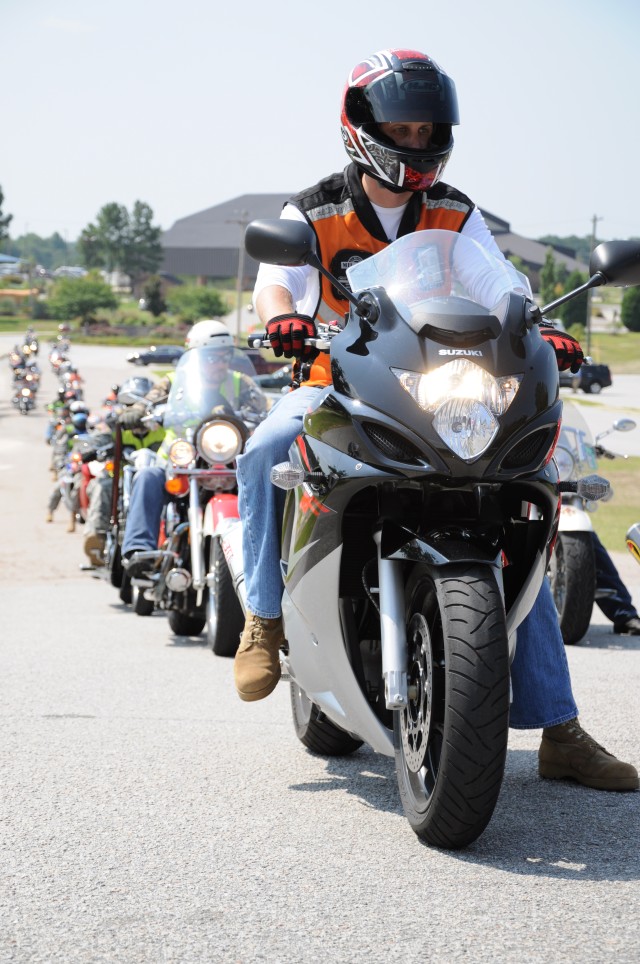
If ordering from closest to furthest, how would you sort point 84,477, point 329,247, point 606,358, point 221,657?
point 329,247
point 221,657
point 84,477
point 606,358

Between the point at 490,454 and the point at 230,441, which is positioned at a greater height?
the point at 490,454

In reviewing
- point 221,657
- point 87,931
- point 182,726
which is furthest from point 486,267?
point 221,657

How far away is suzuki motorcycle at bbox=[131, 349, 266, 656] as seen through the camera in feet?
28.6

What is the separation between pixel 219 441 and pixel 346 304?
14.4 ft

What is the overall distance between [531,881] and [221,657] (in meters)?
5.09

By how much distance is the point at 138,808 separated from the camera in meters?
3.98

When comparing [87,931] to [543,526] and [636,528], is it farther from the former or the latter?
[636,528]

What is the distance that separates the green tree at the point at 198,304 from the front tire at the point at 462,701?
126m

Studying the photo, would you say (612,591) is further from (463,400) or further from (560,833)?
(463,400)

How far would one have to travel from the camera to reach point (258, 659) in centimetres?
443

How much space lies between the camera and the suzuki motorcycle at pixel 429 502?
3.35 meters

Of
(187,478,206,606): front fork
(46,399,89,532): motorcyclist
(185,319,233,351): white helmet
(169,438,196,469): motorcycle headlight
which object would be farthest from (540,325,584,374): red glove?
(46,399,89,532): motorcyclist

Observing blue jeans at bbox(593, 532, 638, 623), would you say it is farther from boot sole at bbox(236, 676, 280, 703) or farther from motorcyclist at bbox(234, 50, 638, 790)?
boot sole at bbox(236, 676, 280, 703)

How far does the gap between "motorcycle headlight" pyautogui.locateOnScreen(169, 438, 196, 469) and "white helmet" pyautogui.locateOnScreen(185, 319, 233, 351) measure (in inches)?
35.0
